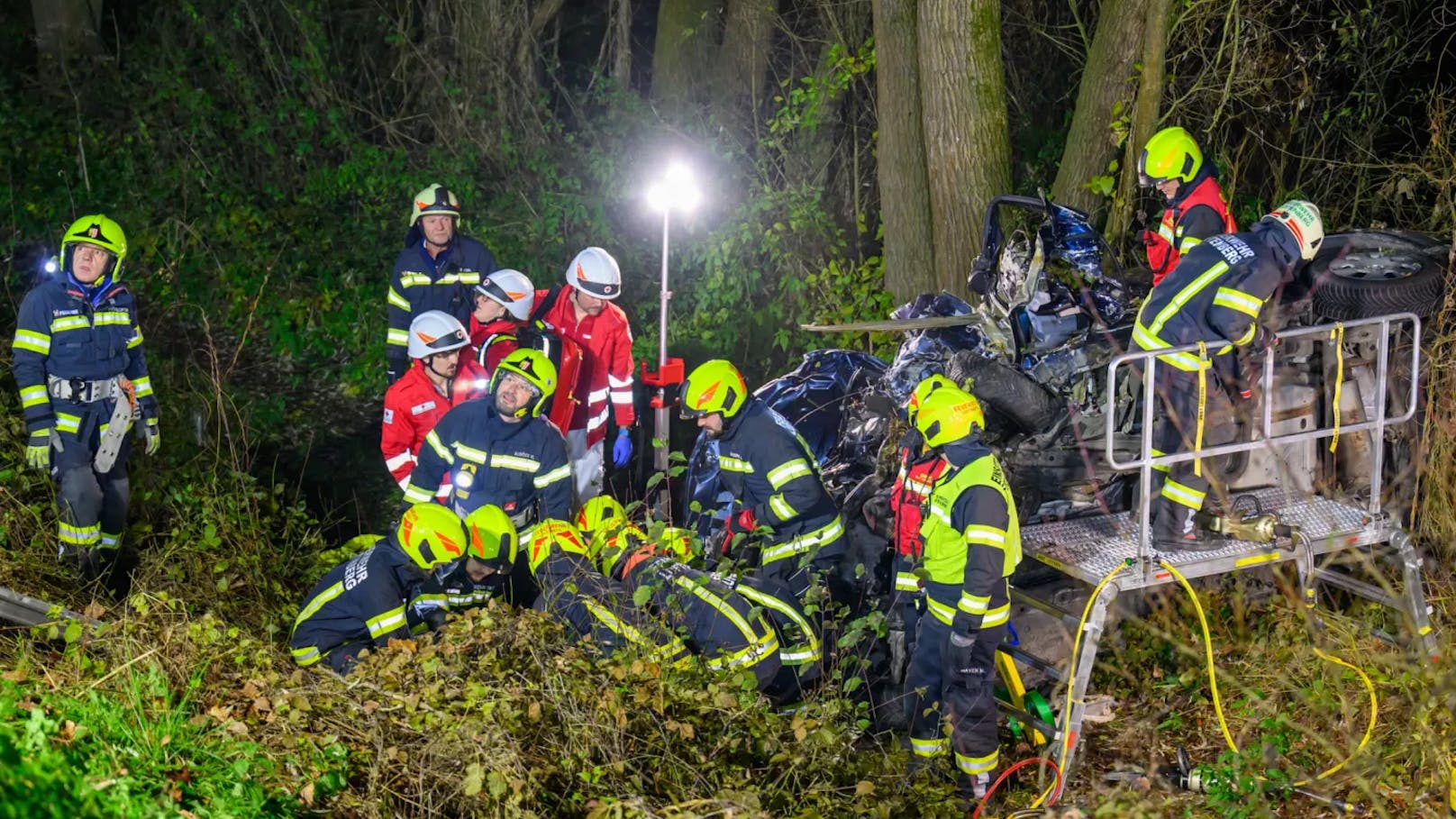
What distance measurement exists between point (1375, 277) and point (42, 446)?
6.53m

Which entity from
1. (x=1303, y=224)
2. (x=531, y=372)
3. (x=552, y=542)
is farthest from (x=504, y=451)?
(x=1303, y=224)

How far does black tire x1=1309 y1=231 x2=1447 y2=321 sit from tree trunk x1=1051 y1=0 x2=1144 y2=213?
7.94 feet

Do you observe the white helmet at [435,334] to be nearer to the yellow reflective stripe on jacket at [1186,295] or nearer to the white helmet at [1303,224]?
the yellow reflective stripe on jacket at [1186,295]

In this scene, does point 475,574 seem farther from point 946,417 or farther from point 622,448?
point 622,448

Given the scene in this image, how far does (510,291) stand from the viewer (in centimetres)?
772

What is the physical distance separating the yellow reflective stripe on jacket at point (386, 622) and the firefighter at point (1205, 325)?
3260 mm

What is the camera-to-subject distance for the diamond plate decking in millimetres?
5711

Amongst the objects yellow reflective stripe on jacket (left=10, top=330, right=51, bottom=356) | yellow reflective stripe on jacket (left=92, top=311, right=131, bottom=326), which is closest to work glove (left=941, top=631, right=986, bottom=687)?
yellow reflective stripe on jacket (left=92, top=311, right=131, bottom=326)

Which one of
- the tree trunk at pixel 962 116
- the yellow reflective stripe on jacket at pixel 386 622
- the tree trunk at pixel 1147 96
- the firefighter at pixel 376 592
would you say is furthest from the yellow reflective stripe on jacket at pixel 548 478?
the tree trunk at pixel 1147 96

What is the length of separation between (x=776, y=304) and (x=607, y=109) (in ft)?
8.92

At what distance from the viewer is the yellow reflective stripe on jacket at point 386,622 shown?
5.40m

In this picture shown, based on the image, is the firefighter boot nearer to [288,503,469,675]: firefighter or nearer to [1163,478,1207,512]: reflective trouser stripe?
[1163,478,1207,512]: reflective trouser stripe

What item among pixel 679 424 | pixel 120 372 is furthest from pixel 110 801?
pixel 679 424

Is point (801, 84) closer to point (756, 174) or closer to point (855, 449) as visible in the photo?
point (756, 174)
